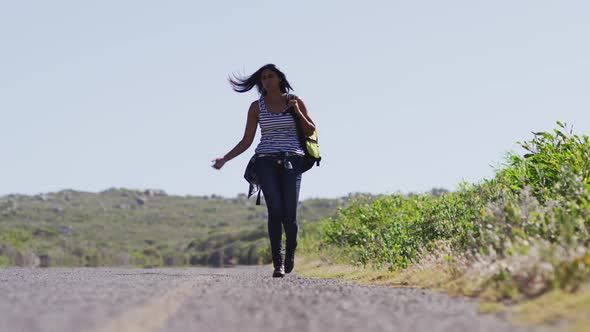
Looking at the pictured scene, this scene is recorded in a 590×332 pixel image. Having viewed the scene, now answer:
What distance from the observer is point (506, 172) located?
1159cm

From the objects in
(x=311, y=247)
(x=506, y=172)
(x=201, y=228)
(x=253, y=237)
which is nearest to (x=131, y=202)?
(x=201, y=228)

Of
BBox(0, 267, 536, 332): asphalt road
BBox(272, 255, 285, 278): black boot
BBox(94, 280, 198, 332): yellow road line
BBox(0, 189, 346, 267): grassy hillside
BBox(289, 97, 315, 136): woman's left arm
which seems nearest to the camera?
BBox(94, 280, 198, 332): yellow road line

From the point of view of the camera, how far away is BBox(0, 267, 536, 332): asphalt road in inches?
190

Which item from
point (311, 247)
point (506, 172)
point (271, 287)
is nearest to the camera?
point (271, 287)

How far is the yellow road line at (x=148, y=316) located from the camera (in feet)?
15.1

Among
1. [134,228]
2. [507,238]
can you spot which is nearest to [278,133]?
[507,238]

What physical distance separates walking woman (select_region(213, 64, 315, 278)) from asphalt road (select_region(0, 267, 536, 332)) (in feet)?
9.41

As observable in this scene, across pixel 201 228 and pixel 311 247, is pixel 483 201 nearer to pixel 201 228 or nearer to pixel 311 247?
pixel 311 247

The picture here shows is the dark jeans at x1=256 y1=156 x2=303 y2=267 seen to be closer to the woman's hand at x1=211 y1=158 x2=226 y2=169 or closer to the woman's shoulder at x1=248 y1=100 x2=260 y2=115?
the woman's hand at x1=211 y1=158 x2=226 y2=169

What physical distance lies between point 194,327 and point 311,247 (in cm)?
2109

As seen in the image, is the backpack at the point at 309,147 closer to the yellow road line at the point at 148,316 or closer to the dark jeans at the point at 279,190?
the dark jeans at the point at 279,190

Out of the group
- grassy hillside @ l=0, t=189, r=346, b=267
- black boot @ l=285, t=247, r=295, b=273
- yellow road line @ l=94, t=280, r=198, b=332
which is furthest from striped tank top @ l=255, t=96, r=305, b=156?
grassy hillside @ l=0, t=189, r=346, b=267

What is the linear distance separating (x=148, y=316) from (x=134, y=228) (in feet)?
318

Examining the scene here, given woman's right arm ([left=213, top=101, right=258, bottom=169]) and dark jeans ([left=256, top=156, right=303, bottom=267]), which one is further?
woman's right arm ([left=213, top=101, right=258, bottom=169])
